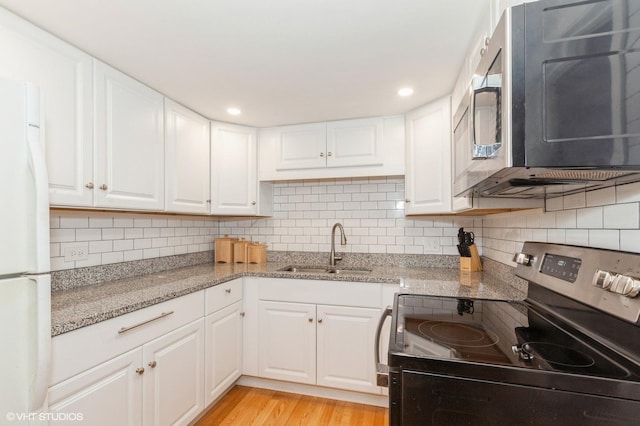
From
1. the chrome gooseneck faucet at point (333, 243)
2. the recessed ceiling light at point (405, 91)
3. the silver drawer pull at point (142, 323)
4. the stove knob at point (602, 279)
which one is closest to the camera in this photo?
the stove knob at point (602, 279)

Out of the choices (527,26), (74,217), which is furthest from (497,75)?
(74,217)

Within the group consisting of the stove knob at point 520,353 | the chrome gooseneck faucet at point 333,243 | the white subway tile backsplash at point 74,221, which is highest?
the white subway tile backsplash at point 74,221

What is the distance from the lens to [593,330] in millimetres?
944

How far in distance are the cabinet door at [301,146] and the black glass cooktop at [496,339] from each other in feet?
4.81

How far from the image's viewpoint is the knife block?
7.32 ft

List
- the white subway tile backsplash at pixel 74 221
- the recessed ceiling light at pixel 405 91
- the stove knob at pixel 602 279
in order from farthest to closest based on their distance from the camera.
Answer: the recessed ceiling light at pixel 405 91 < the white subway tile backsplash at pixel 74 221 < the stove knob at pixel 602 279

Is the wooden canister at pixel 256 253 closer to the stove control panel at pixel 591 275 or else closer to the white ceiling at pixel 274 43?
the white ceiling at pixel 274 43

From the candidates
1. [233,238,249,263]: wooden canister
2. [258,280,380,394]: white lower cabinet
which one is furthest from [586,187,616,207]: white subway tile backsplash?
[233,238,249,263]: wooden canister

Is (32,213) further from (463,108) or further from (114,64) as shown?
(463,108)

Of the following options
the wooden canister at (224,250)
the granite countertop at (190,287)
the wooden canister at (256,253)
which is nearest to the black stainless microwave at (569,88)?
the granite countertop at (190,287)

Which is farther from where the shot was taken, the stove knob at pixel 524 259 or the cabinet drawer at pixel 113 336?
the stove knob at pixel 524 259

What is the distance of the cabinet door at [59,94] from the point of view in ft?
4.03

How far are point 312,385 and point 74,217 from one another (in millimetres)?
1872

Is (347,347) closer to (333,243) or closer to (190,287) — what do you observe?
(333,243)
